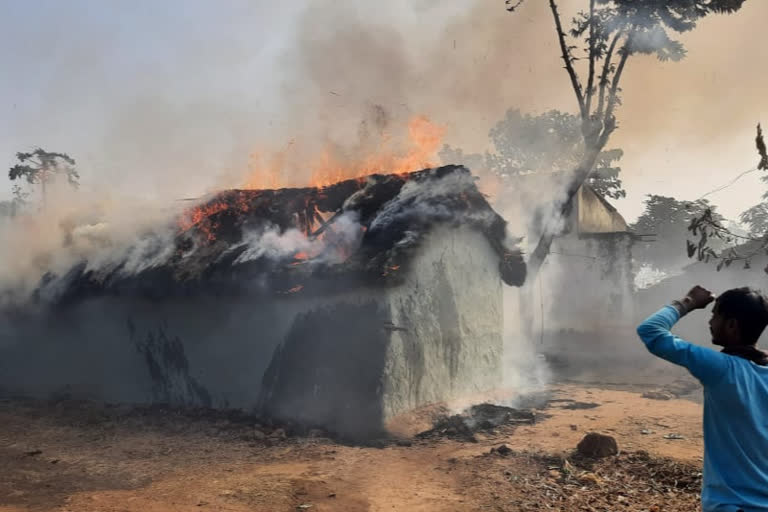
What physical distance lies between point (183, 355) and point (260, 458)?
3734 millimetres

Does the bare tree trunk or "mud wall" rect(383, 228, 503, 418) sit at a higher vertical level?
the bare tree trunk

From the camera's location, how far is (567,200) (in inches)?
618

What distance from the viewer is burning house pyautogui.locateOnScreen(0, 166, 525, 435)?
29.3ft

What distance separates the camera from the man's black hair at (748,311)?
246 cm

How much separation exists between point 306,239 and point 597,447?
19.5ft

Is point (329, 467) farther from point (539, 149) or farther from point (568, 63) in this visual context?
point (539, 149)

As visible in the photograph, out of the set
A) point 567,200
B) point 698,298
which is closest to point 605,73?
point 567,200

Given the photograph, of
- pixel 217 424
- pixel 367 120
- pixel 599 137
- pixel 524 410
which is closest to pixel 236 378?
pixel 217 424

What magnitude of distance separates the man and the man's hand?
16 centimetres

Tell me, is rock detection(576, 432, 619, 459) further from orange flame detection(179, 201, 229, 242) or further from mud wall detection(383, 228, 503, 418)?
orange flame detection(179, 201, 229, 242)

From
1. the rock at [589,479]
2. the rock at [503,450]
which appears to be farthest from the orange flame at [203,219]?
the rock at [589,479]

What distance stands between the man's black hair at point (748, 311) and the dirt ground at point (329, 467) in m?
3.64

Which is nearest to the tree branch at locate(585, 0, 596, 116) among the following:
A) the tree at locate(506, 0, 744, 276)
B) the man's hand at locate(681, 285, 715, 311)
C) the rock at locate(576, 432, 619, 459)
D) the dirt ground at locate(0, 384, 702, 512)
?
the tree at locate(506, 0, 744, 276)

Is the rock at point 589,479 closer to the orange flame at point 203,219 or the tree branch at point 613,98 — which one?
the orange flame at point 203,219
